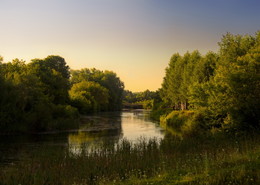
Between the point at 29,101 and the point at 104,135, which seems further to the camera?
the point at 29,101

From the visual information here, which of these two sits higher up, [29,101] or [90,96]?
[90,96]

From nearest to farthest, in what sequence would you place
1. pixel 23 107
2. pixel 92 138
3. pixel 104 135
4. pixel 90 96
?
1. pixel 92 138
2. pixel 104 135
3. pixel 23 107
4. pixel 90 96

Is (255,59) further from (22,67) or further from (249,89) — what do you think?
(22,67)

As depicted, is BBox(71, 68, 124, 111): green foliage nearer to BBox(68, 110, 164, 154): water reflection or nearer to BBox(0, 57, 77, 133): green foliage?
BBox(68, 110, 164, 154): water reflection

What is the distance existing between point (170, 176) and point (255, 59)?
21.9 meters

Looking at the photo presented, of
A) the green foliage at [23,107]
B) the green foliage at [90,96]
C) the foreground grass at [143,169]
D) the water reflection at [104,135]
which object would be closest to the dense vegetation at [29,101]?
the green foliage at [23,107]

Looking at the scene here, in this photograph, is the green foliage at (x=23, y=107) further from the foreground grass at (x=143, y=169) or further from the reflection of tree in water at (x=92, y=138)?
the foreground grass at (x=143, y=169)

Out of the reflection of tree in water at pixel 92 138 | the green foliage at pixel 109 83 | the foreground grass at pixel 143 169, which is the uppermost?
the green foliage at pixel 109 83

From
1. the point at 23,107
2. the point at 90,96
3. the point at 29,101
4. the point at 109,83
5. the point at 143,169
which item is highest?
the point at 109,83

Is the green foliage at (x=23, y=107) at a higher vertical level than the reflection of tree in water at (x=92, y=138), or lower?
higher

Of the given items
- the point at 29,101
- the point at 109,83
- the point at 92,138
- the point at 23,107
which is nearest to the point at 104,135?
the point at 92,138

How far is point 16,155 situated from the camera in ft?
88.9

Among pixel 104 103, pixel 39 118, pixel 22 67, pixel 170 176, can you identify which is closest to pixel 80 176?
pixel 170 176

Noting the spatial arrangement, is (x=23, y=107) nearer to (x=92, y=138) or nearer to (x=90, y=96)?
(x=92, y=138)
